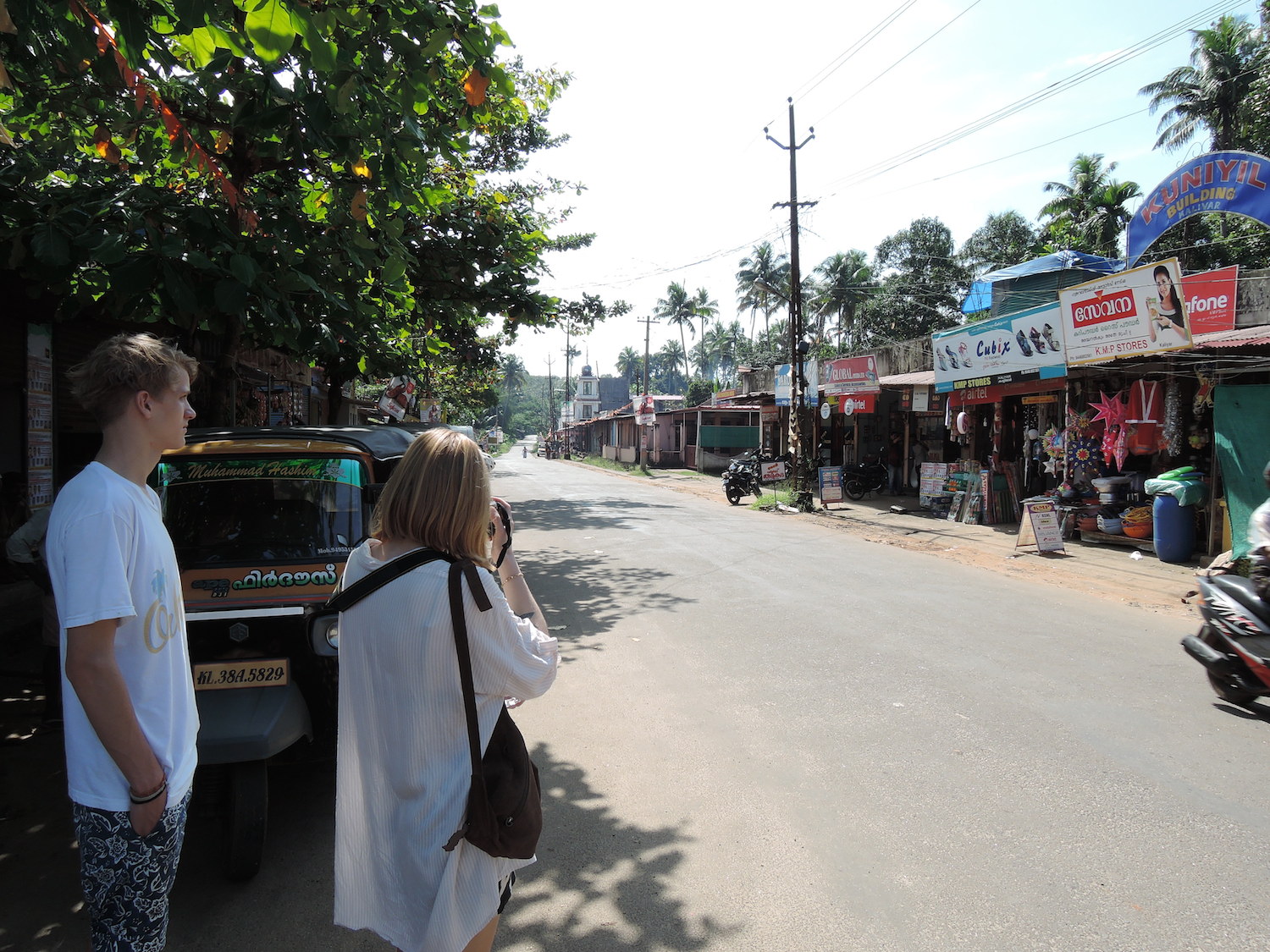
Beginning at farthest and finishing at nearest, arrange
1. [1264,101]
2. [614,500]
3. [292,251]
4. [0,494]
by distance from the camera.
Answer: [1264,101], [614,500], [0,494], [292,251]

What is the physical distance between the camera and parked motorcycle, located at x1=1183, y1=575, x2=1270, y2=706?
4691 mm

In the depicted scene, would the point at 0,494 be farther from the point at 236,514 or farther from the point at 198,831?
the point at 198,831

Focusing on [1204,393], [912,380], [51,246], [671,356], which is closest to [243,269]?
[51,246]

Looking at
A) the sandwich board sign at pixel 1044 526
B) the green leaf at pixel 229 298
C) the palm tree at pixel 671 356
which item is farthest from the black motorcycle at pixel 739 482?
the palm tree at pixel 671 356

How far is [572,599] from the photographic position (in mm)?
8383

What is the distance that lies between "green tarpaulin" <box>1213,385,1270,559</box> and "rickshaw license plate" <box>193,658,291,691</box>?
10918 millimetres

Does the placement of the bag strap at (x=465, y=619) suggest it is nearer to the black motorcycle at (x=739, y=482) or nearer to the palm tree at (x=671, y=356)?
the black motorcycle at (x=739, y=482)

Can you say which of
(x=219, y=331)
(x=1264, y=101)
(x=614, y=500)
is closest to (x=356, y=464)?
(x=219, y=331)

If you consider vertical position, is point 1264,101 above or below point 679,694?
above

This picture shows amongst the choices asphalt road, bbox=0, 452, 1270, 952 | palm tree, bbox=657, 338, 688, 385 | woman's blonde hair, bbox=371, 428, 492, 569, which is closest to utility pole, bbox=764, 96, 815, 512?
asphalt road, bbox=0, 452, 1270, 952

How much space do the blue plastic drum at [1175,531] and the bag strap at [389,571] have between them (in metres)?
11.9

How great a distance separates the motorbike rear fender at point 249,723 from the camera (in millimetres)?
3033

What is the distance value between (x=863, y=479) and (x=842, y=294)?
34565 millimetres

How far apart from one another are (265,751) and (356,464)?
1.75 meters
